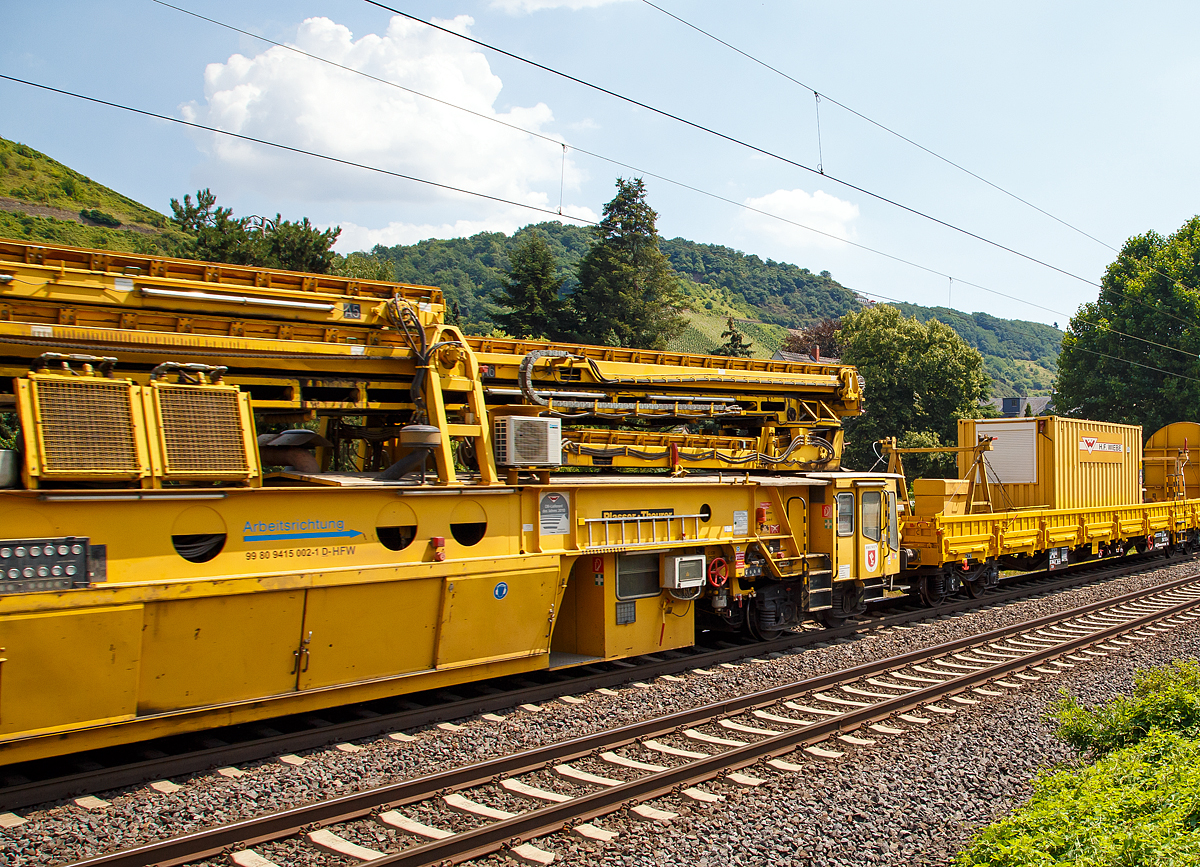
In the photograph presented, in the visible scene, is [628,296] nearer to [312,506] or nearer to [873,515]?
[873,515]

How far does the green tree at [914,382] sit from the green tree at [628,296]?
1185cm

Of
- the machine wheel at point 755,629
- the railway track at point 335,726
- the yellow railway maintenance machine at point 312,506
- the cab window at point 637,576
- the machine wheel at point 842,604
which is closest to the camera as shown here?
the yellow railway maintenance machine at point 312,506

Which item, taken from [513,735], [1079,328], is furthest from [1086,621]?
[1079,328]

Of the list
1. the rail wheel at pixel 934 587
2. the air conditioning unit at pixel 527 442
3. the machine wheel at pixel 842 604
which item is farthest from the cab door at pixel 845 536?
the air conditioning unit at pixel 527 442

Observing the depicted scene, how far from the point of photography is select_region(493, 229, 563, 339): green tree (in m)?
42.9

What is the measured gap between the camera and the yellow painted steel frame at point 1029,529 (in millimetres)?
14391

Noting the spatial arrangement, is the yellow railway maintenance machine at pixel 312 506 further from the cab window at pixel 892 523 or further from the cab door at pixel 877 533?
the cab window at pixel 892 523

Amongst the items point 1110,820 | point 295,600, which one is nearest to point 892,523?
point 1110,820

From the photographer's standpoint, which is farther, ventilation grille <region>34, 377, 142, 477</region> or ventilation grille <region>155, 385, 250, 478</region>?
ventilation grille <region>155, 385, 250, 478</region>

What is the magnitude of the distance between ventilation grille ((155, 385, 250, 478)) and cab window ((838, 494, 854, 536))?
850cm

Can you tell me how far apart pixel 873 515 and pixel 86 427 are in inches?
419

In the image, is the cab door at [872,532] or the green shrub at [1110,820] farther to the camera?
the cab door at [872,532]

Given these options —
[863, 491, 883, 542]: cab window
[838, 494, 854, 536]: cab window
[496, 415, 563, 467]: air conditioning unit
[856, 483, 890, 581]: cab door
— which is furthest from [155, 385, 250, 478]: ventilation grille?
Result: [863, 491, 883, 542]: cab window

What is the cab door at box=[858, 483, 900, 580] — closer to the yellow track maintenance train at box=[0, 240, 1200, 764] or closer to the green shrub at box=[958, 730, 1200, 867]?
the yellow track maintenance train at box=[0, 240, 1200, 764]
